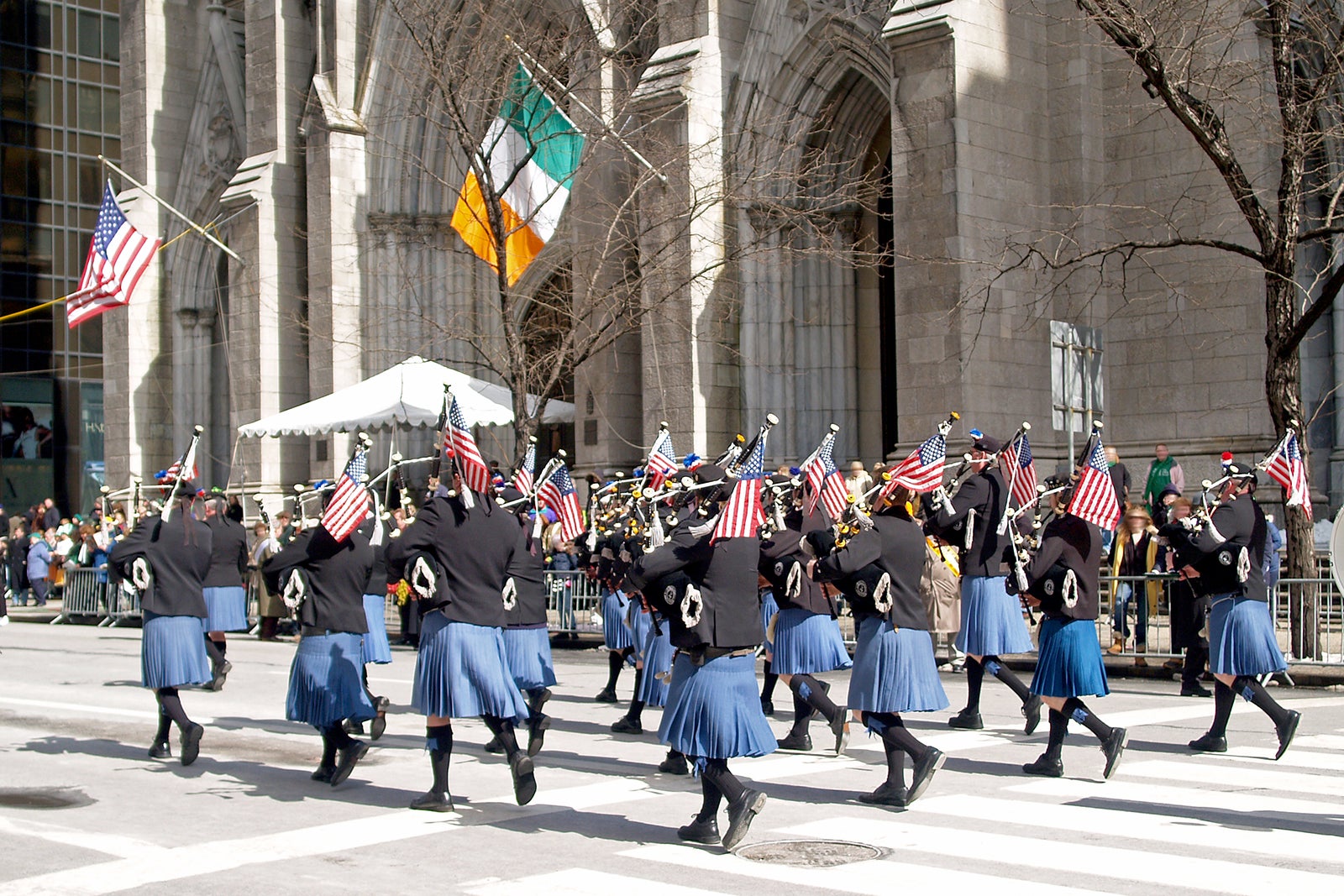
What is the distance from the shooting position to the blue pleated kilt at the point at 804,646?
429 inches

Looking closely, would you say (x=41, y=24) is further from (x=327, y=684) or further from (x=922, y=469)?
(x=922, y=469)

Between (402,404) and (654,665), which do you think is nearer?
(654,665)

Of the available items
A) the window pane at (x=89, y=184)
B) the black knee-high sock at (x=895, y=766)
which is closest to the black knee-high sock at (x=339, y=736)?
the black knee-high sock at (x=895, y=766)

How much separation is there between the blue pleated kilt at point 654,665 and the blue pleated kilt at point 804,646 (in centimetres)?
87

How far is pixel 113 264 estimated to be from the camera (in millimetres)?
26328

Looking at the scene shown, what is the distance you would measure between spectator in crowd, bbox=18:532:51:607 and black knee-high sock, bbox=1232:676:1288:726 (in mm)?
27134

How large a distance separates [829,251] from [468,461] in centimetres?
1199

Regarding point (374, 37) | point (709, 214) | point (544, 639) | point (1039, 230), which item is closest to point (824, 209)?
Answer: point (709, 214)

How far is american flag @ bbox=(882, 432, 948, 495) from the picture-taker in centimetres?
949

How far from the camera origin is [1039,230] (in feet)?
66.0

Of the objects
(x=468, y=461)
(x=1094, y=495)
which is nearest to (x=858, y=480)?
(x=1094, y=495)

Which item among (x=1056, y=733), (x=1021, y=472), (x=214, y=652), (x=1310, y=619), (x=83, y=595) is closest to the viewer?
(x=1056, y=733)

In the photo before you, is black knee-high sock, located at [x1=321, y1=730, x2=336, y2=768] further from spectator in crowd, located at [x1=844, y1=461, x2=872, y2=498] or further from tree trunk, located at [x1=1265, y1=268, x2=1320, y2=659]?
spectator in crowd, located at [x1=844, y1=461, x2=872, y2=498]

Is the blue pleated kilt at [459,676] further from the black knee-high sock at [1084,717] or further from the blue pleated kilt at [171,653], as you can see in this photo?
the black knee-high sock at [1084,717]
